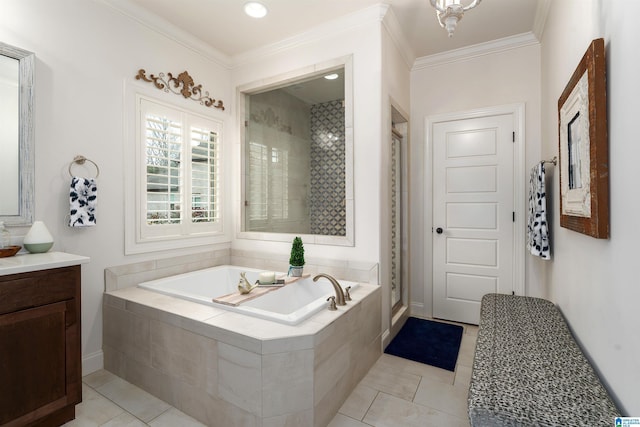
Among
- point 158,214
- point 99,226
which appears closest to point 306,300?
point 158,214

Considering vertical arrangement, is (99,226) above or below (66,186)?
below

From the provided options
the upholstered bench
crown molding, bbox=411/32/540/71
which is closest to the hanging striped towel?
the upholstered bench

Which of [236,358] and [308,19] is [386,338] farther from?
[308,19]

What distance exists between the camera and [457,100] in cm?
332

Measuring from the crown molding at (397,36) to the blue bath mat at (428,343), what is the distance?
2678 millimetres

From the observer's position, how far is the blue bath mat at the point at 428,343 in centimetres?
253

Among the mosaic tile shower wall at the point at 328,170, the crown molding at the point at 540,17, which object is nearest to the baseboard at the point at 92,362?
the mosaic tile shower wall at the point at 328,170

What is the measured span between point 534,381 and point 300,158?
8.77 feet

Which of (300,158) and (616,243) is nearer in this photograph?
(616,243)

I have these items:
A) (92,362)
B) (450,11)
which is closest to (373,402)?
(92,362)

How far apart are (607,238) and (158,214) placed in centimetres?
289

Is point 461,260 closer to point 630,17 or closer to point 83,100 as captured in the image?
point 630,17

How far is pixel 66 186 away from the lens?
216cm

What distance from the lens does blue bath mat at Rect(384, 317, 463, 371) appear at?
2529mm
